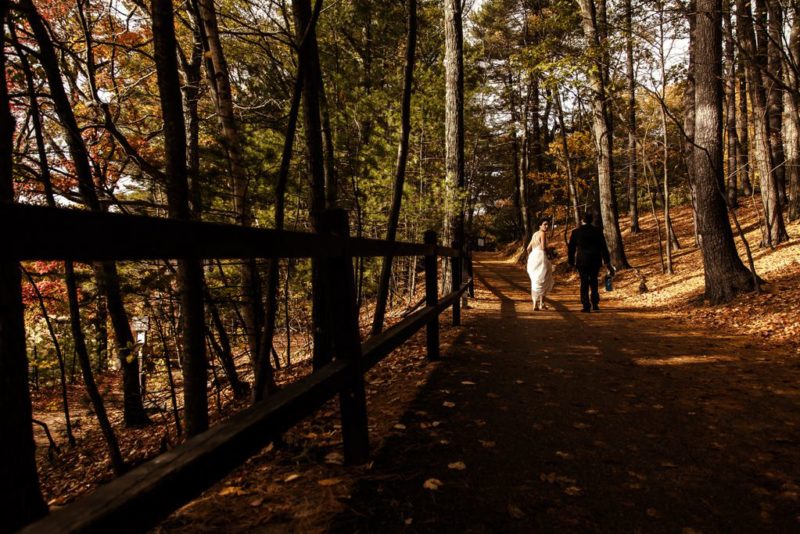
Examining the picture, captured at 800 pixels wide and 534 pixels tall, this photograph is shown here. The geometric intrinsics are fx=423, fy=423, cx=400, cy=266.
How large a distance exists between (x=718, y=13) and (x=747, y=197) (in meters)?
20.9

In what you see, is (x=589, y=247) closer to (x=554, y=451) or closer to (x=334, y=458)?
(x=554, y=451)

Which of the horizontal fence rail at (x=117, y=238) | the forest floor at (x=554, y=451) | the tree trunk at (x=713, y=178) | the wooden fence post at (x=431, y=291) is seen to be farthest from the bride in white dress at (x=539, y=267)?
the horizontal fence rail at (x=117, y=238)

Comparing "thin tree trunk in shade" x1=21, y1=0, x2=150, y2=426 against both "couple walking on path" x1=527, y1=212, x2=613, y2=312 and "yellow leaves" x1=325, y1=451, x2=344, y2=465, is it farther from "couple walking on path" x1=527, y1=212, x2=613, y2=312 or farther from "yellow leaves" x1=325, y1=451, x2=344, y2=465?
"couple walking on path" x1=527, y1=212, x2=613, y2=312

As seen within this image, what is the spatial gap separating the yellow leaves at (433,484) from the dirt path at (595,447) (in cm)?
3

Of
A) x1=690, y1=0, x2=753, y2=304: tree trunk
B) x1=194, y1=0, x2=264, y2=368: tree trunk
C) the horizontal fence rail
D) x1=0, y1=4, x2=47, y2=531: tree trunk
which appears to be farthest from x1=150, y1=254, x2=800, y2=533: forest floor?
x1=690, y1=0, x2=753, y2=304: tree trunk

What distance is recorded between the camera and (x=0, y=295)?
220cm

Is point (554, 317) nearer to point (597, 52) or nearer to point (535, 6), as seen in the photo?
point (597, 52)

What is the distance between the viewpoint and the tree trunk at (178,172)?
3.14 metres

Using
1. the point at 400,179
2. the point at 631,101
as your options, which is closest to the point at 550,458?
the point at 400,179

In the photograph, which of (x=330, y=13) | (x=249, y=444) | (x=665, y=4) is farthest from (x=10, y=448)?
(x=665, y=4)

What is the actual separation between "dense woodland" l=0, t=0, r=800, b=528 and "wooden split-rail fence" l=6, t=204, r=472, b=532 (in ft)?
1.73

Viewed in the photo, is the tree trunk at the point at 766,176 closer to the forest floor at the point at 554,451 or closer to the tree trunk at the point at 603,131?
the tree trunk at the point at 603,131

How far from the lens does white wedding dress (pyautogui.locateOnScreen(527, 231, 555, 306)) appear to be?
9625mm

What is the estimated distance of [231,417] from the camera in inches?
62.7
